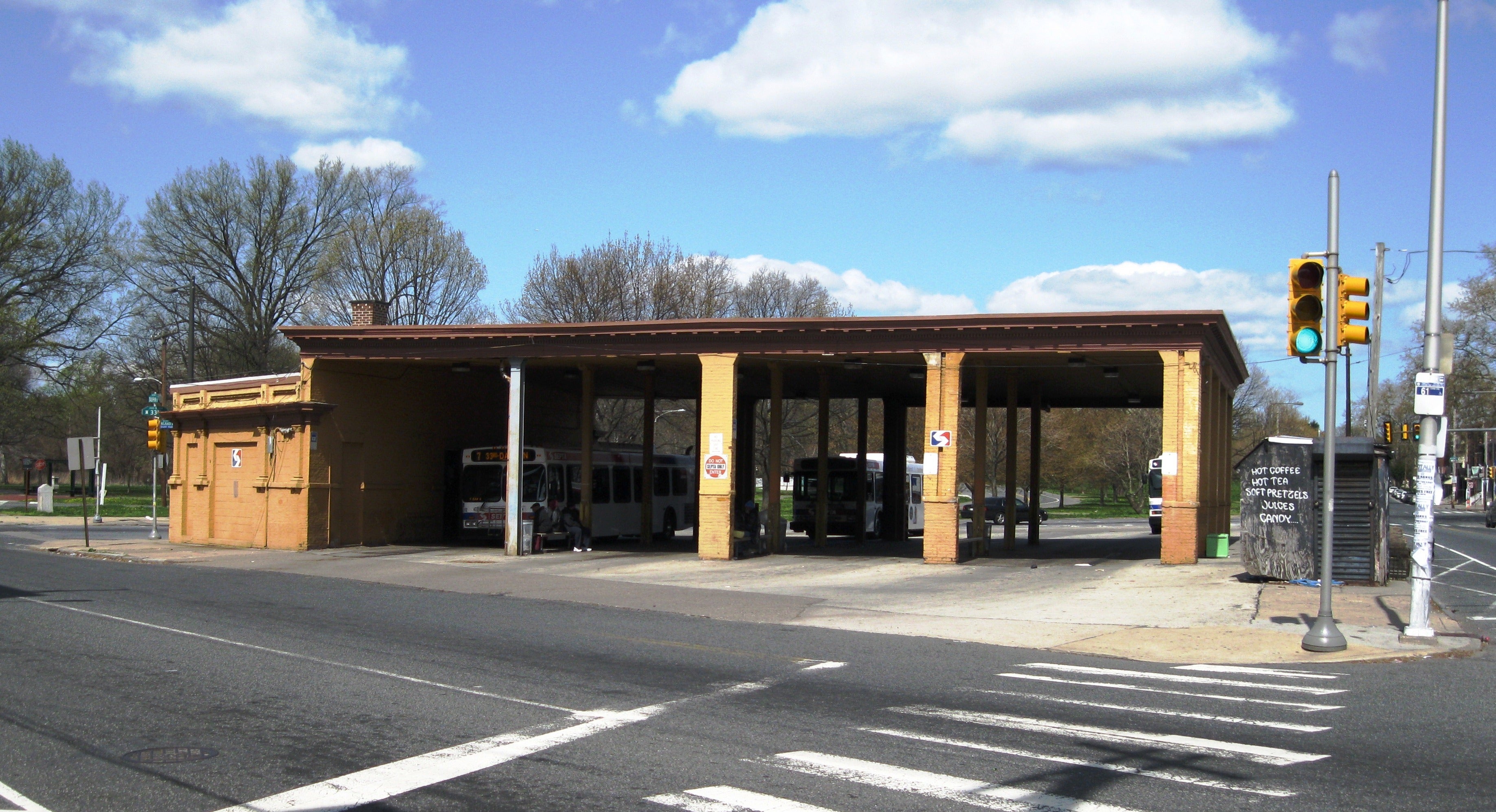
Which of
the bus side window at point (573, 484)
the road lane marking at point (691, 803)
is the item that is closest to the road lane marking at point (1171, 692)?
the road lane marking at point (691, 803)

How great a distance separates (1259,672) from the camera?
1148 cm

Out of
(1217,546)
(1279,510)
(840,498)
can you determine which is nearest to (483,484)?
(840,498)

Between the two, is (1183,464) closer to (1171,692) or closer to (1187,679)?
(1187,679)

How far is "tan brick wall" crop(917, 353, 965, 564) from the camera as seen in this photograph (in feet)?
80.4

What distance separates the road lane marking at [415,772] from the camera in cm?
620

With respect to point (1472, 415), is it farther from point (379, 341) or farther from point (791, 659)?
point (791, 659)

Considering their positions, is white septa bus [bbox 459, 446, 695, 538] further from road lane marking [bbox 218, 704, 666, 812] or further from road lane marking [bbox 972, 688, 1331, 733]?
road lane marking [bbox 218, 704, 666, 812]

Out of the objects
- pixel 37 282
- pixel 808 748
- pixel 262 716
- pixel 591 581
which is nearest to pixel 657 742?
pixel 808 748

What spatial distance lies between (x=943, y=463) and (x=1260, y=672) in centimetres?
1313

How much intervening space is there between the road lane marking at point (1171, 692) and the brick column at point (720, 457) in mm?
14965

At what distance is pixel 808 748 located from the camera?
24.8 ft

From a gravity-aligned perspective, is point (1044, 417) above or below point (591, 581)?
above

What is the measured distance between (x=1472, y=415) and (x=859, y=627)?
78.8 meters

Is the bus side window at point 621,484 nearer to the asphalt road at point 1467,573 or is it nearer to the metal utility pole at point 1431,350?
the asphalt road at point 1467,573
